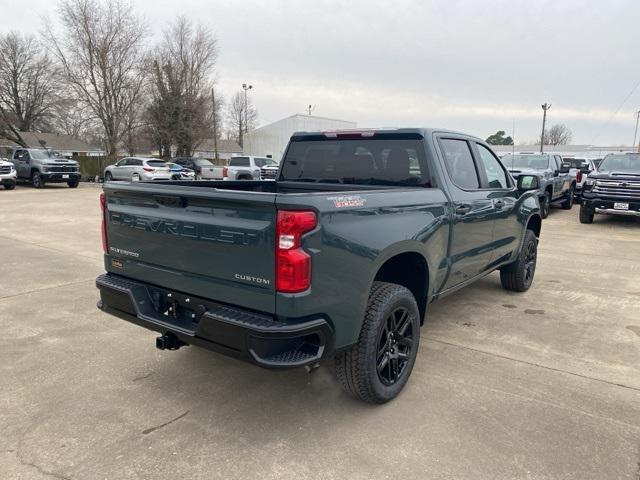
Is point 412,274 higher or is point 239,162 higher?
point 239,162

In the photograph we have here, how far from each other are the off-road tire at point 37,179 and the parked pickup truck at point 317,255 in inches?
912

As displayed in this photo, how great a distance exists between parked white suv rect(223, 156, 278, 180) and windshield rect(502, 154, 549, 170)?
11765mm

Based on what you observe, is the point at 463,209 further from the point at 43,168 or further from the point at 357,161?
the point at 43,168

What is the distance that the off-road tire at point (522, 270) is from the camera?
558 cm

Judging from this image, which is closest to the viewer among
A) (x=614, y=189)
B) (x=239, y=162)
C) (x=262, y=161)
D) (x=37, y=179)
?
(x=614, y=189)

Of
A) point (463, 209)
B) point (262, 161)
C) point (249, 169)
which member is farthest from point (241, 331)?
point (262, 161)

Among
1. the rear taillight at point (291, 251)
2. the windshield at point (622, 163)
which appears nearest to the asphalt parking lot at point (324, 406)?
the rear taillight at point (291, 251)

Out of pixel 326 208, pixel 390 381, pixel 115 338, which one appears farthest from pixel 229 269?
pixel 115 338

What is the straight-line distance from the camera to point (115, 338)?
167 inches

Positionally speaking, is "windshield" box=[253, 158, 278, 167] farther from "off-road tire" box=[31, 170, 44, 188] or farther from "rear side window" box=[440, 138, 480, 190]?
"rear side window" box=[440, 138, 480, 190]

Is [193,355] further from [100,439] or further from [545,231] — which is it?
[545,231]

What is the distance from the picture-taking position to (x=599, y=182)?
464 inches

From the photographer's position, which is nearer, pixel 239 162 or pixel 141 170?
pixel 141 170

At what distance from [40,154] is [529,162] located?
75.5ft
